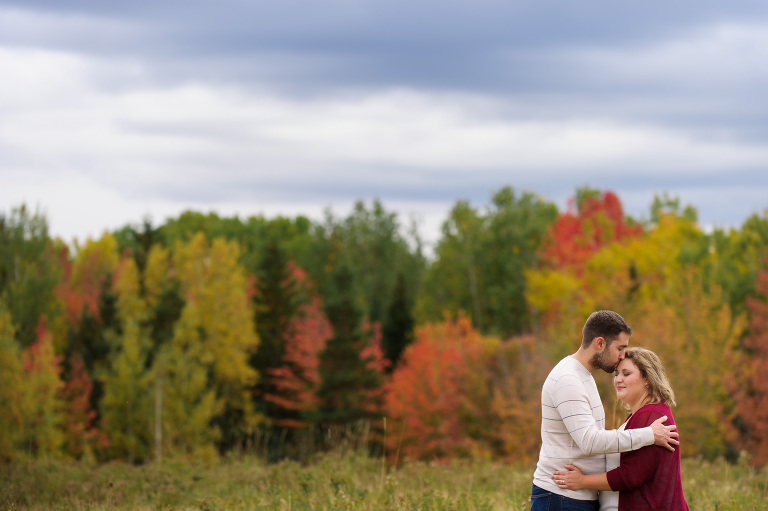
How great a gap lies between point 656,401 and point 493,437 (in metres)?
35.1

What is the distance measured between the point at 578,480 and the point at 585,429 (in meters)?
0.36

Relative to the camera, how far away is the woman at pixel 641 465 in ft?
16.0

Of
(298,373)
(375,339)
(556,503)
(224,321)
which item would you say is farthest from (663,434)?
(375,339)

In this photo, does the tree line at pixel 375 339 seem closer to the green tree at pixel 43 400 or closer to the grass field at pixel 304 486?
the green tree at pixel 43 400

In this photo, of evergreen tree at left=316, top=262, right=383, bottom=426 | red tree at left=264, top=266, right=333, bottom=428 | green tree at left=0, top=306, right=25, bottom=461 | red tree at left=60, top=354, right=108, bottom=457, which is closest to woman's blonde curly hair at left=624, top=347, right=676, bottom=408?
green tree at left=0, top=306, right=25, bottom=461

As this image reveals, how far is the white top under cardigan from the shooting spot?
480 centimetres

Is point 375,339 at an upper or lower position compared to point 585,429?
lower

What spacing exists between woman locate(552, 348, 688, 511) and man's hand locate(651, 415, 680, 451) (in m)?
0.06

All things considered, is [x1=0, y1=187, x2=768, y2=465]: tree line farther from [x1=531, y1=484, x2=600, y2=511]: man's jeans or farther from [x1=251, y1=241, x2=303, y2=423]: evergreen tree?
[x1=531, y1=484, x2=600, y2=511]: man's jeans

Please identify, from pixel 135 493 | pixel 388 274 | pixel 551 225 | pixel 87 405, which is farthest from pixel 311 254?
pixel 135 493

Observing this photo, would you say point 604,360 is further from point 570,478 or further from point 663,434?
point 570,478

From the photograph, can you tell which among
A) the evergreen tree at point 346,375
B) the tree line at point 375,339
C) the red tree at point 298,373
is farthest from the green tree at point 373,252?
the evergreen tree at point 346,375

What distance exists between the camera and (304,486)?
838 centimetres

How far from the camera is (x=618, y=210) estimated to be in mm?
63406
